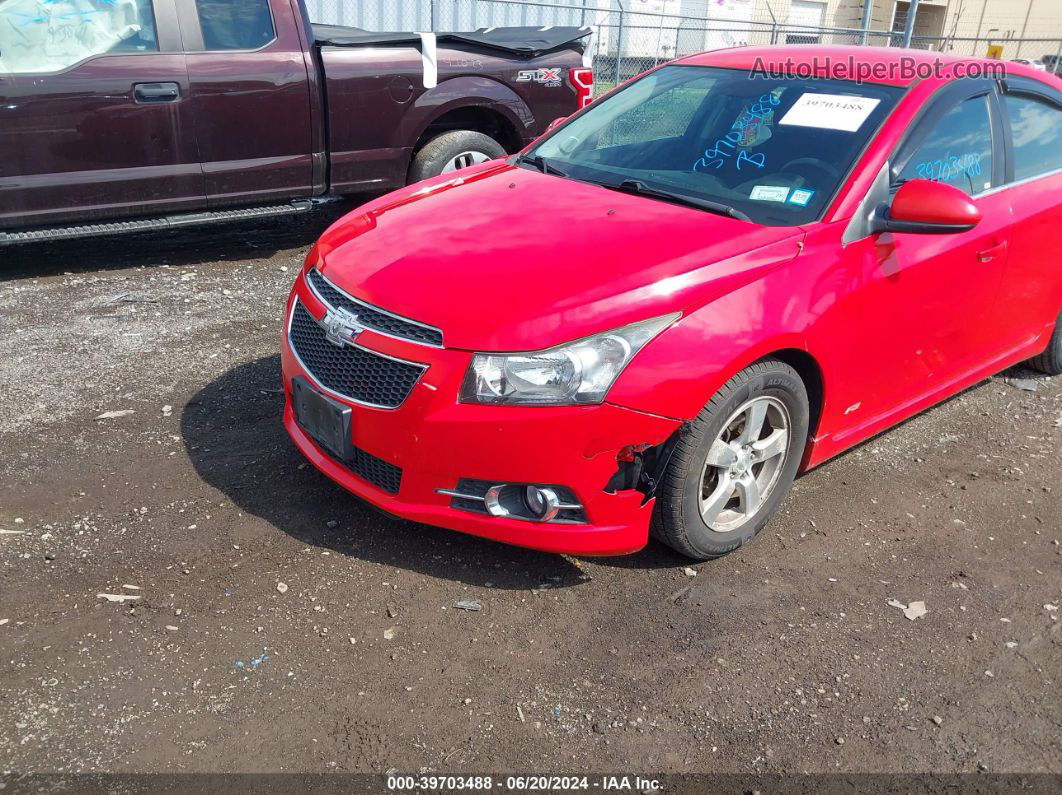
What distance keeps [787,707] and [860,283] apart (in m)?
1.57

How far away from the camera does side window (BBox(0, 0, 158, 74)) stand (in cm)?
559

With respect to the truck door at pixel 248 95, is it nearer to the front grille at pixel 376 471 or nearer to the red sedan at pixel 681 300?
the red sedan at pixel 681 300

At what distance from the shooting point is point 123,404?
14.7 ft

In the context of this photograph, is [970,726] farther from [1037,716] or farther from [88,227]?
[88,227]

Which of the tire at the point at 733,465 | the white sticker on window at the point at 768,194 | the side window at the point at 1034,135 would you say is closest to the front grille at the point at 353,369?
the tire at the point at 733,465

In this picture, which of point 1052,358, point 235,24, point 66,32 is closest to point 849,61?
point 1052,358

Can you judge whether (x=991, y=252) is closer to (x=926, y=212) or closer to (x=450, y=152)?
(x=926, y=212)

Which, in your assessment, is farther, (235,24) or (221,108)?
(235,24)

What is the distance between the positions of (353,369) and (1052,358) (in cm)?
407

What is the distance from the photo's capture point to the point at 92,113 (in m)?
5.78

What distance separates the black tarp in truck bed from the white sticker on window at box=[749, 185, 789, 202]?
4.02 m

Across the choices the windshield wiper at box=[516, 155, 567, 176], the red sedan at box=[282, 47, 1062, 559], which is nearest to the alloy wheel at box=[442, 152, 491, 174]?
the windshield wiper at box=[516, 155, 567, 176]

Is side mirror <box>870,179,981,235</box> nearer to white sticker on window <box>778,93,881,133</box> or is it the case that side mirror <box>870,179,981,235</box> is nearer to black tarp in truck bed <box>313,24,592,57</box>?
white sticker on window <box>778,93,881,133</box>

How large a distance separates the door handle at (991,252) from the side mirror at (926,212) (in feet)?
1.78
